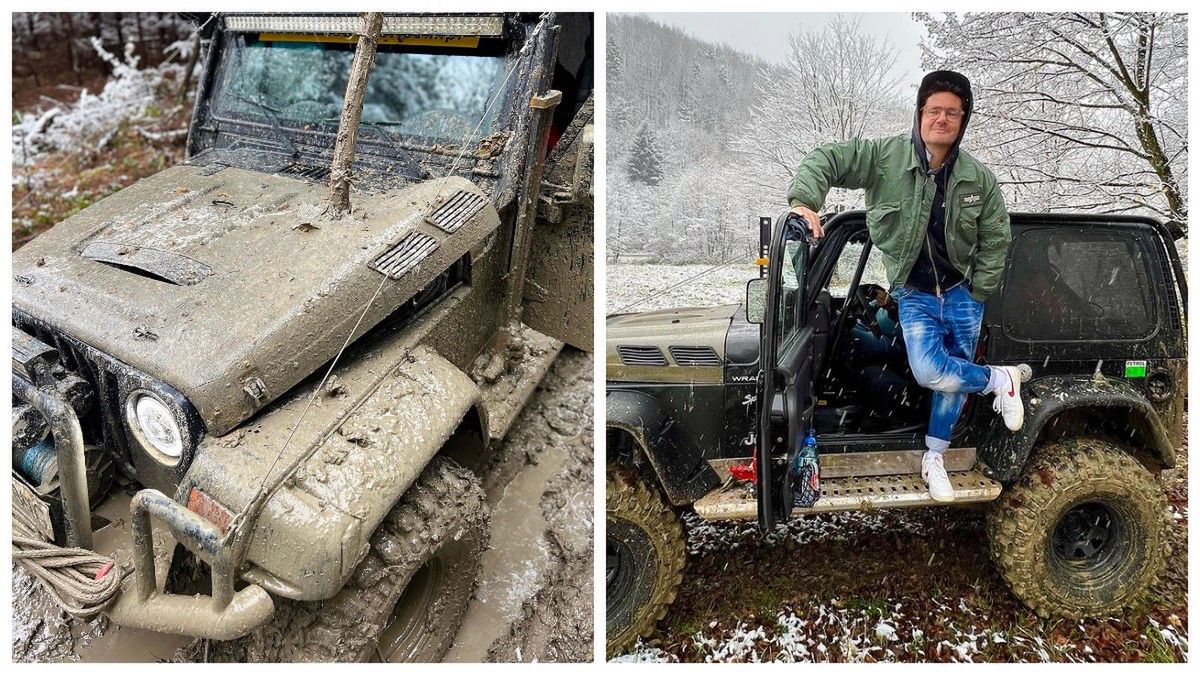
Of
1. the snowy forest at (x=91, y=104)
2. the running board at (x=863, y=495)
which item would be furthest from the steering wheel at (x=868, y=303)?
the snowy forest at (x=91, y=104)

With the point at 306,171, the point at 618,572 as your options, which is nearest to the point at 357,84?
the point at 306,171

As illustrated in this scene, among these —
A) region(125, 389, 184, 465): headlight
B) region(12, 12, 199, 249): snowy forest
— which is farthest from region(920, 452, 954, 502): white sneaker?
region(12, 12, 199, 249): snowy forest

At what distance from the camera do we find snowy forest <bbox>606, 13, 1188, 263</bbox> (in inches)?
102

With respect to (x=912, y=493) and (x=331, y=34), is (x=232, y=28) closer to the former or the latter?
(x=331, y=34)

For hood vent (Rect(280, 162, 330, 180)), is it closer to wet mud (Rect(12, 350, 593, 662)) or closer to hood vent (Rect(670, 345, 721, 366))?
wet mud (Rect(12, 350, 593, 662))

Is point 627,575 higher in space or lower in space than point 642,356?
lower

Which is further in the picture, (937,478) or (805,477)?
(937,478)

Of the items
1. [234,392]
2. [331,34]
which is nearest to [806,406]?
[234,392]

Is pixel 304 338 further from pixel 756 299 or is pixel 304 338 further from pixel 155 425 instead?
pixel 756 299

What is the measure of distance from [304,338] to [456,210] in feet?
2.37

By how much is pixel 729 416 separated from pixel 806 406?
0.24 m

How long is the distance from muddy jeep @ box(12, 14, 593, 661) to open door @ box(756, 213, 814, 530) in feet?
2.87

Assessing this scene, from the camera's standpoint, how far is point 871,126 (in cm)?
272

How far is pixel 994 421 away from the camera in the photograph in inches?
104
